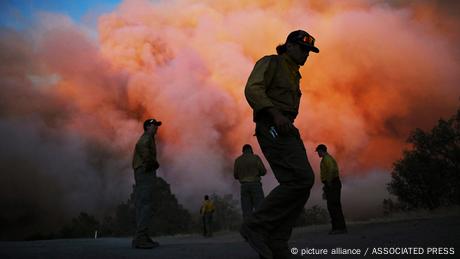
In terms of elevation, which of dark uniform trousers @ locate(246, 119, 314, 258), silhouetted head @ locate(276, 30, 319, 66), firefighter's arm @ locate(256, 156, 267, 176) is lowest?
dark uniform trousers @ locate(246, 119, 314, 258)

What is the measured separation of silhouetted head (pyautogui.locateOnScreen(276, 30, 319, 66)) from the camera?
452 cm

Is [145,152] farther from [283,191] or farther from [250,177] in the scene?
[283,191]

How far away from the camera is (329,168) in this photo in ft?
33.9

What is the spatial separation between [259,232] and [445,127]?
107 feet

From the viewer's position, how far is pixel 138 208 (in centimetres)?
777

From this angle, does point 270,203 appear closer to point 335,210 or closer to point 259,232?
point 259,232

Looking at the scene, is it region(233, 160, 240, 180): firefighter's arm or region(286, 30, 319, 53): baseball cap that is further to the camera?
region(233, 160, 240, 180): firefighter's arm

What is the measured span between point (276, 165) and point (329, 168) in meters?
6.54

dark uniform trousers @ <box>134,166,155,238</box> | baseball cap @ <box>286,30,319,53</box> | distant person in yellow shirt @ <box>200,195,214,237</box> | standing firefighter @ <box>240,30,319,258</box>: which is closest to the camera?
standing firefighter @ <box>240,30,319,258</box>

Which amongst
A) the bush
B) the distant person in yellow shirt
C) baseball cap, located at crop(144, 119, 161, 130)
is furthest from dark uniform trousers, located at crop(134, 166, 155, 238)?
the bush

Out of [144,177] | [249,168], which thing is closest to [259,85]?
[144,177]

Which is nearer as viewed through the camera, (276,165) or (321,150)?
(276,165)

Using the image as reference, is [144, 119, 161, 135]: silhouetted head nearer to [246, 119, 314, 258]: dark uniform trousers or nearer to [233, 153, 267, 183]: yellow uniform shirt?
[233, 153, 267, 183]: yellow uniform shirt

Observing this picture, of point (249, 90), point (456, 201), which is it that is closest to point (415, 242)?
point (249, 90)
